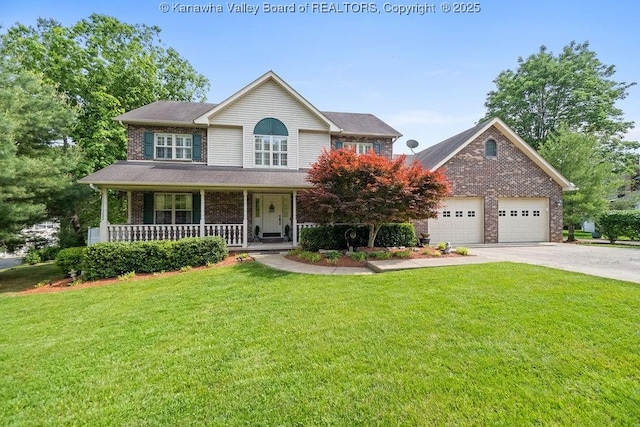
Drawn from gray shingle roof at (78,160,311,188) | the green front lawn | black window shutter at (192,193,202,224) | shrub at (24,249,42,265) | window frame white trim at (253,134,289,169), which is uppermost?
window frame white trim at (253,134,289,169)

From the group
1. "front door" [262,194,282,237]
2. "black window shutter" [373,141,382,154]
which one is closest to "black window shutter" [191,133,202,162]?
"front door" [262,194,282,237]

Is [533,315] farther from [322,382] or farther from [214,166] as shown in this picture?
[214,166]

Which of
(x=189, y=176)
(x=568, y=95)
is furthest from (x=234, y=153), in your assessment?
(x=568, y=95)

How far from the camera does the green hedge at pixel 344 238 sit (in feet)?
36.6

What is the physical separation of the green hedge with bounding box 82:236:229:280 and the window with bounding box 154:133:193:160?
596 centimetres

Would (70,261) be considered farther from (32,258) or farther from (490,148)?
(490,148)

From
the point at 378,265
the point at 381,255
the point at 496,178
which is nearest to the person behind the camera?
the point at 378,265

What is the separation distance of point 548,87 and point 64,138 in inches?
1529

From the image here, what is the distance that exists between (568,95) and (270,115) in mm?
29329

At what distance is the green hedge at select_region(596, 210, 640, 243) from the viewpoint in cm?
1666

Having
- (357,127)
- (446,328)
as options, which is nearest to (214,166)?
(357,127)

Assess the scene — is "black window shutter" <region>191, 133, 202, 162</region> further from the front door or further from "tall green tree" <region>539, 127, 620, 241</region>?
"tall green tree" <region>539, 127, 620, 241</region>

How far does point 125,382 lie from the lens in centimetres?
329

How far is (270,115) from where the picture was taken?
14281 mm
